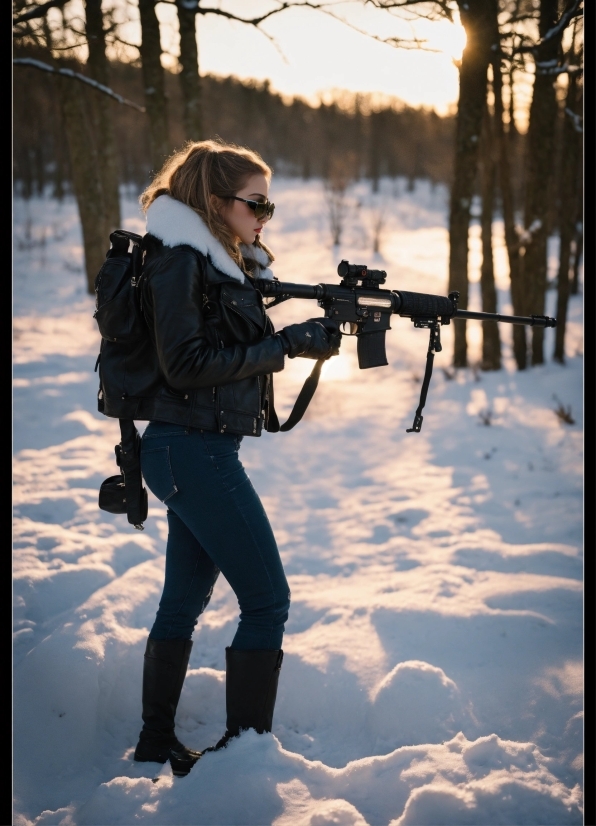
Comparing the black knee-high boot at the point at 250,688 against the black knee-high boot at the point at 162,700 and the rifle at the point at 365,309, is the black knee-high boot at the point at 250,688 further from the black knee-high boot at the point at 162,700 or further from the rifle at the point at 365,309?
the rifle at the point at 365,309

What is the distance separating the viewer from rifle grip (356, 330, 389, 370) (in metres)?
2.63

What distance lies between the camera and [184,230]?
6.33ft

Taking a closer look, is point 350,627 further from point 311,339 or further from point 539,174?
point 539,174

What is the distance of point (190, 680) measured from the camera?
2.87m

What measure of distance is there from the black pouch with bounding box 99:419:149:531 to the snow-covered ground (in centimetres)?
88

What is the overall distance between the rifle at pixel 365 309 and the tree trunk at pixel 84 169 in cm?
787

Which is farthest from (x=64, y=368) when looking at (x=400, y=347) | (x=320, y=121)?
(x=320, y=121)

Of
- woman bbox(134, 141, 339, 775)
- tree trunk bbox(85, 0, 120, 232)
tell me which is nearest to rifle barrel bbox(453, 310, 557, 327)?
woman bbox(134, 141, 339, 775)

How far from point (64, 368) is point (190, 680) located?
6041mm

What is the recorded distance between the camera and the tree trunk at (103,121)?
826cm

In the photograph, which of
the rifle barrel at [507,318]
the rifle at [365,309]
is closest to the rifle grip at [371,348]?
the rifle at [365,309]

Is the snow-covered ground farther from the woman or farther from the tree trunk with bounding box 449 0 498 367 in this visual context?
the tree trunk with bounding box 449 0 498 367

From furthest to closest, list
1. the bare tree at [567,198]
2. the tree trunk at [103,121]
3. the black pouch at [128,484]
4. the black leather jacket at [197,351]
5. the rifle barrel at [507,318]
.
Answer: the tree trunk at [103,121]
the bare tree at [567,198]
the rifle barrel at [507,318]
the black pouch at [128,484]
the black leather jacket at [197,351]
